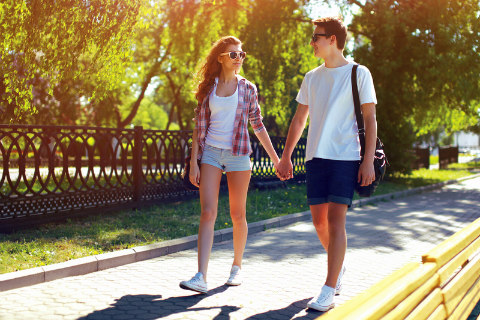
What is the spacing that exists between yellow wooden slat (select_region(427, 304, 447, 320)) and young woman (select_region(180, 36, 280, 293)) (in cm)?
244

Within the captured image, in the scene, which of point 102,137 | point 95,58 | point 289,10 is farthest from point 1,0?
point 289,10

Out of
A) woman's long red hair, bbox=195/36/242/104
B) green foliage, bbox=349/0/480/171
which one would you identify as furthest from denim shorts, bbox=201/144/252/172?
green foliage, bbox=349/0/480/171

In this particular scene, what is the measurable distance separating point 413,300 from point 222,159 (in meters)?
2.87

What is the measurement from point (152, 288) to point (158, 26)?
23368mm

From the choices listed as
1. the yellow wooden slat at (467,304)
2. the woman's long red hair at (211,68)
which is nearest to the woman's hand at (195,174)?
the woman's long red hair at (211,68)

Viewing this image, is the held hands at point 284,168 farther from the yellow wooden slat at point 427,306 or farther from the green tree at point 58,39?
the green tree at point 58,39

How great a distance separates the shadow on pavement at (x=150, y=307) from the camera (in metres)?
4.40

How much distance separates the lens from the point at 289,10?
19.9 metres

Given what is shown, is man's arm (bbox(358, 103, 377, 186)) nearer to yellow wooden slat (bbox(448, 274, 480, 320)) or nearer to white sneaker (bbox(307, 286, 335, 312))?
white sneaker (bbox(307, 286, 335, 312))

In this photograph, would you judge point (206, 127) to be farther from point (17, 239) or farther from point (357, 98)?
point (17, 239)

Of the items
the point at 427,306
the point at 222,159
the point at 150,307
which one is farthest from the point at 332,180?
the point at 427,306

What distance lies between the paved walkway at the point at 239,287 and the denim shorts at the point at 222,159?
1.07 metres

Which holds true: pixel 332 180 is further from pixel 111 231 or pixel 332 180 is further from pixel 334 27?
pixel 111 231

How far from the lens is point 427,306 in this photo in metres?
2.46
